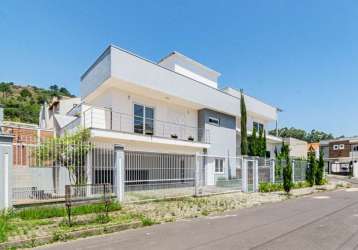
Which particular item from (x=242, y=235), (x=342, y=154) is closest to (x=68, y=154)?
(x=242, y=235)

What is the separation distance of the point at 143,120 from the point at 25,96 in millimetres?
58557

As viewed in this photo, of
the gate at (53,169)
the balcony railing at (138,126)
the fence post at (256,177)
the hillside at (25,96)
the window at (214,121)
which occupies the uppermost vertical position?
the hillside at (25,96)

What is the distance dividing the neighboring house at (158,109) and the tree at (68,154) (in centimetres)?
353

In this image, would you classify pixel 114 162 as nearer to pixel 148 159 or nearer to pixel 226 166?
pixel 148 159

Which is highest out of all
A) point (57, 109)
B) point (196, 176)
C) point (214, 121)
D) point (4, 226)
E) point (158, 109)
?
point (57, 109)

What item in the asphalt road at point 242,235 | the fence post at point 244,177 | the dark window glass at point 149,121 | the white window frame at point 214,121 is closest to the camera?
the asphalt road at point 242,235

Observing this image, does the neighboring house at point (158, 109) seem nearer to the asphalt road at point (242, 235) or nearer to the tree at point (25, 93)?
the asphalt road at point (242, 235)

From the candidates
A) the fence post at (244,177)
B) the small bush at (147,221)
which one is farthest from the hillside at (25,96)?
the small bush at (147,221)

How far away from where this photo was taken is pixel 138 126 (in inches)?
862

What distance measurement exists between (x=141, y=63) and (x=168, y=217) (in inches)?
454

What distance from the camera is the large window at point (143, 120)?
2189cm

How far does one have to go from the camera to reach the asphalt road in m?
7.32

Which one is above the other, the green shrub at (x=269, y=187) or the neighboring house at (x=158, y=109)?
the neighboring house at (x=158, y=109)

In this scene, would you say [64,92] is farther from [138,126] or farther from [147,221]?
Result: [147,221]
